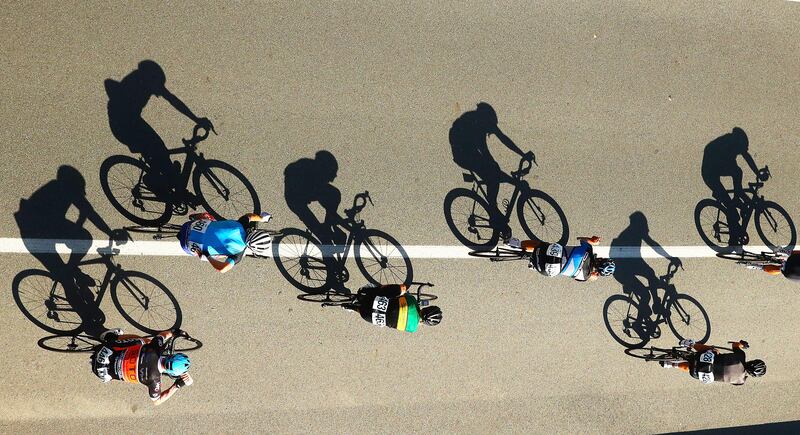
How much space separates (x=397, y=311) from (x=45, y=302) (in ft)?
19.5

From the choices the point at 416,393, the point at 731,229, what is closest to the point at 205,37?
the point at 416,393

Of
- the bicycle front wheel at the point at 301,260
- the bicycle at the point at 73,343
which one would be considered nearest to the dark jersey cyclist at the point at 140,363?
the bicycle at the point at 73,343

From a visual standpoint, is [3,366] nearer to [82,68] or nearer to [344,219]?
[82,68]

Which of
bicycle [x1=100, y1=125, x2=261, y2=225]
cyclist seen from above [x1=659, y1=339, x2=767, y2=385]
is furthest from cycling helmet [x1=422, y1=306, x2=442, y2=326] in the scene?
cyclist seen from above [x1=659, y1=339, x2=767, y2=385]

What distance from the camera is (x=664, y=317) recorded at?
9477 millimetres

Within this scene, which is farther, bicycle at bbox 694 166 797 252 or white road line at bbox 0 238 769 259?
bicycle at bbox 694 166 797 252

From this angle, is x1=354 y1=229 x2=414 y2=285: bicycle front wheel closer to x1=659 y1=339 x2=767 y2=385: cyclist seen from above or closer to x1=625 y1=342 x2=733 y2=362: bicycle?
x1=625 y1=342 x2=733 y2=362: bicycle

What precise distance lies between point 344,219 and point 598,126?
5285 mm

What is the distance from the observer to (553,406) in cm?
907

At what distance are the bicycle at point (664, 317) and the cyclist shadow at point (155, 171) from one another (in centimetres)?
738

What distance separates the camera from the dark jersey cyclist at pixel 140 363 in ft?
22.7

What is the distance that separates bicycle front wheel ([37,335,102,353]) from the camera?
7.86 metres

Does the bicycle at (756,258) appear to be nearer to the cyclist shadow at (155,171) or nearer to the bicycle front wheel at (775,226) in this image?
the bicycle front wheel at (775,226)

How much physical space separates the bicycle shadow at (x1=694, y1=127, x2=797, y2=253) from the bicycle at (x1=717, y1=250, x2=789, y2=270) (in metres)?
0.12
